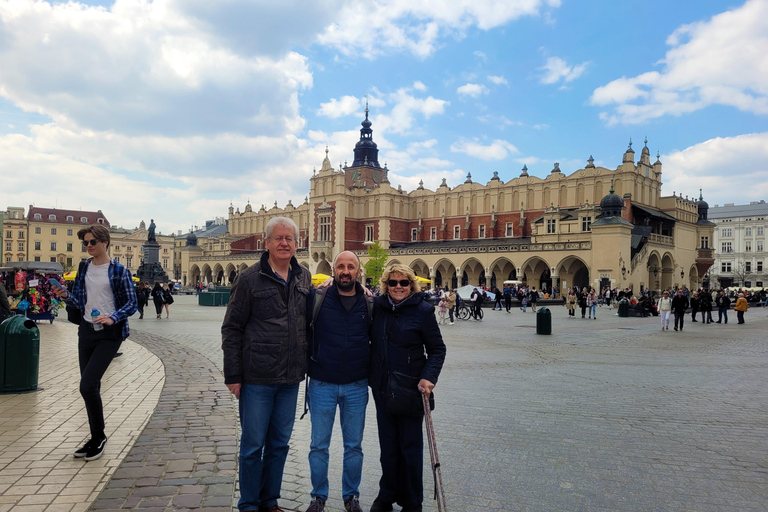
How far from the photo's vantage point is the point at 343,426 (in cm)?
410

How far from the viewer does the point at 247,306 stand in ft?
12.8

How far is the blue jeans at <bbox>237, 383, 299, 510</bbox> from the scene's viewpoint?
3889 millimetres

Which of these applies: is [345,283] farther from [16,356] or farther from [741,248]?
[741,248]

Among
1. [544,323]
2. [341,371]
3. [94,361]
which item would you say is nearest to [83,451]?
[94,361]

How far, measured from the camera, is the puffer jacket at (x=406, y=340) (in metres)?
4.00

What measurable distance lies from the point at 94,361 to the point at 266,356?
1.93 metres

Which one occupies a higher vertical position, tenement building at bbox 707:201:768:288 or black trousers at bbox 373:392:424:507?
tenement building at bbox 707:201:768:288

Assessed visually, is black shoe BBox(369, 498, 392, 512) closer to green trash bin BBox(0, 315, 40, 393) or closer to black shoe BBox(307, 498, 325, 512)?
black shoe BBox(307, 498, 325, 512)

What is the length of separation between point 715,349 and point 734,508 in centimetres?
1189

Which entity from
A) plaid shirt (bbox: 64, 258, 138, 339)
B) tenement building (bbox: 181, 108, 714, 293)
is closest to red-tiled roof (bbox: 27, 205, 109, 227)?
tenement building (bbox: 181, 108, 714, 293)

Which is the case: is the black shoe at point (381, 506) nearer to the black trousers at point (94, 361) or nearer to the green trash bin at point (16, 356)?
the black trousers at point (94, 361)

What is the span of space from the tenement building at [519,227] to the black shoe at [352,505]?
3509 centimetres

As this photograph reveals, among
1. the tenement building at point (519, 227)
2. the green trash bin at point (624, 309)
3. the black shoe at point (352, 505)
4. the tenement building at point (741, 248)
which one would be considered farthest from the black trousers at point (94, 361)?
the tenement building at point (741, 248)

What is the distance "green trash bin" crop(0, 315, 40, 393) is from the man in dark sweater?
16.9ft
